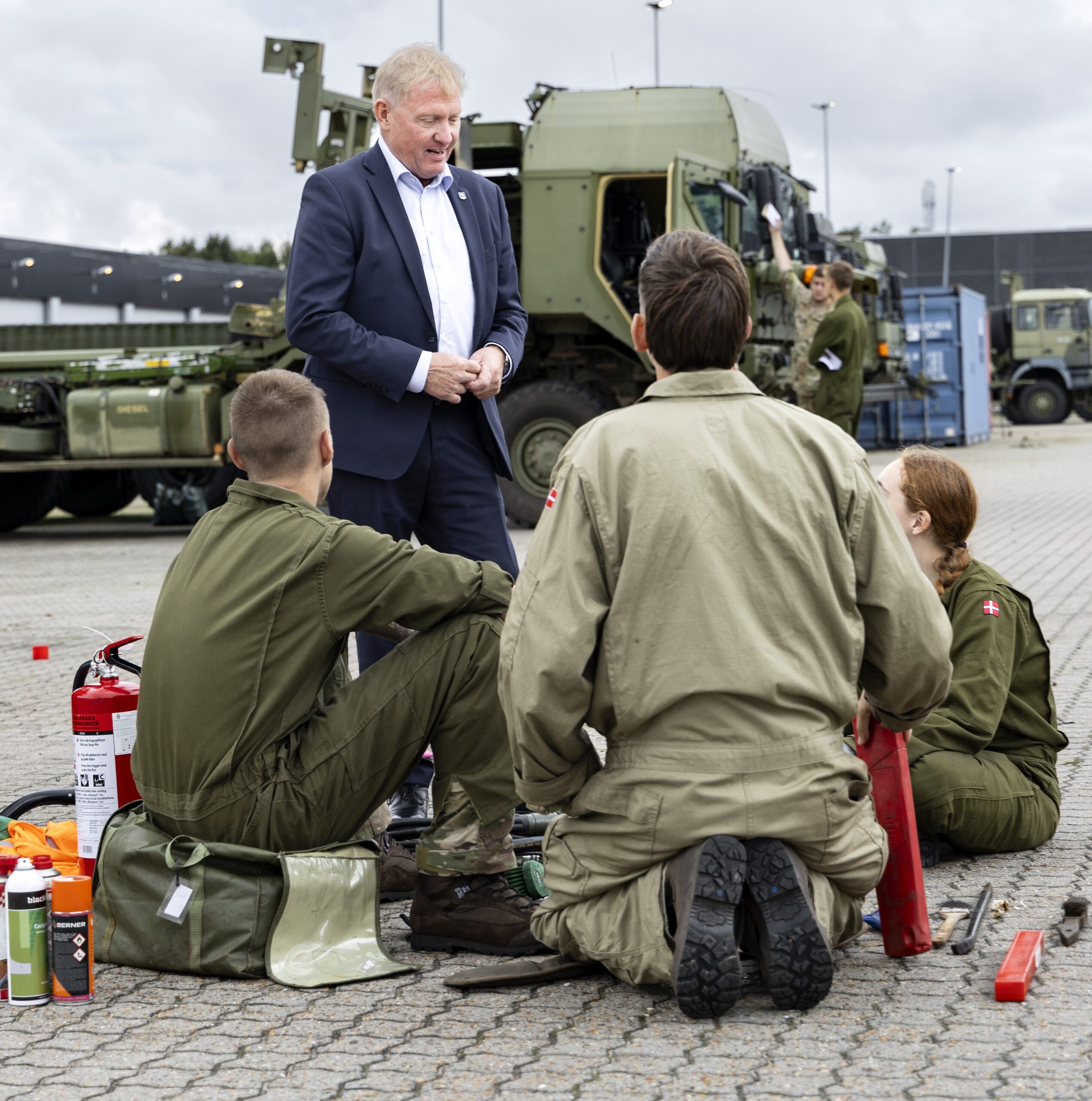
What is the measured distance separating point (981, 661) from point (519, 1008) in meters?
1.49

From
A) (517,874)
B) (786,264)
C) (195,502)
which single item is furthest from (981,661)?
(195,502)

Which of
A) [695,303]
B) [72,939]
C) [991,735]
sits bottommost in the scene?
[72,939]

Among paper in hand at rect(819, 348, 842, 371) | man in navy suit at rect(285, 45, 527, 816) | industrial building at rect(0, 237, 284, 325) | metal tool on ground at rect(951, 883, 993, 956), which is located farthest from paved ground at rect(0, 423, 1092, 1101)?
industrial building at rect(0, 237, 284, 325)

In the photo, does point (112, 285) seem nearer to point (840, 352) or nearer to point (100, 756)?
point (840, 352)

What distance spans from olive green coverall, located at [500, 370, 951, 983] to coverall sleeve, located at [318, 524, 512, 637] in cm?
34

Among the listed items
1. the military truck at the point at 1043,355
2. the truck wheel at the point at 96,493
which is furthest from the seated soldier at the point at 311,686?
the military truck at the point at 1043,355

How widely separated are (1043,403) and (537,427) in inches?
924

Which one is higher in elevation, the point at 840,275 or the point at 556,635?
the point at 840,275

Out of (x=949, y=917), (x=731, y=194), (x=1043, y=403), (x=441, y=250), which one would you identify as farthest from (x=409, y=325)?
(x=1043, y=403)

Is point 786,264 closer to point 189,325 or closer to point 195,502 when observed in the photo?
point 195,502

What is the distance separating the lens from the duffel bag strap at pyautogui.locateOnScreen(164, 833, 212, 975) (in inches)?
126

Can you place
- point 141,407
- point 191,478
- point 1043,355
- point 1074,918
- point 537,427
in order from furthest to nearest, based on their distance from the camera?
point 1043,355
point 191,478
point 141,407
point 537,427
point 1074,918

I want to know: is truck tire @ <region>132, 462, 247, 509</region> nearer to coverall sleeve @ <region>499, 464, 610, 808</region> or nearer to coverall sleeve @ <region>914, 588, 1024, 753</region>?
coverall sleeve @ <region>914, 588, 1024, 753</region>

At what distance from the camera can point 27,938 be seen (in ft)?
10.1
